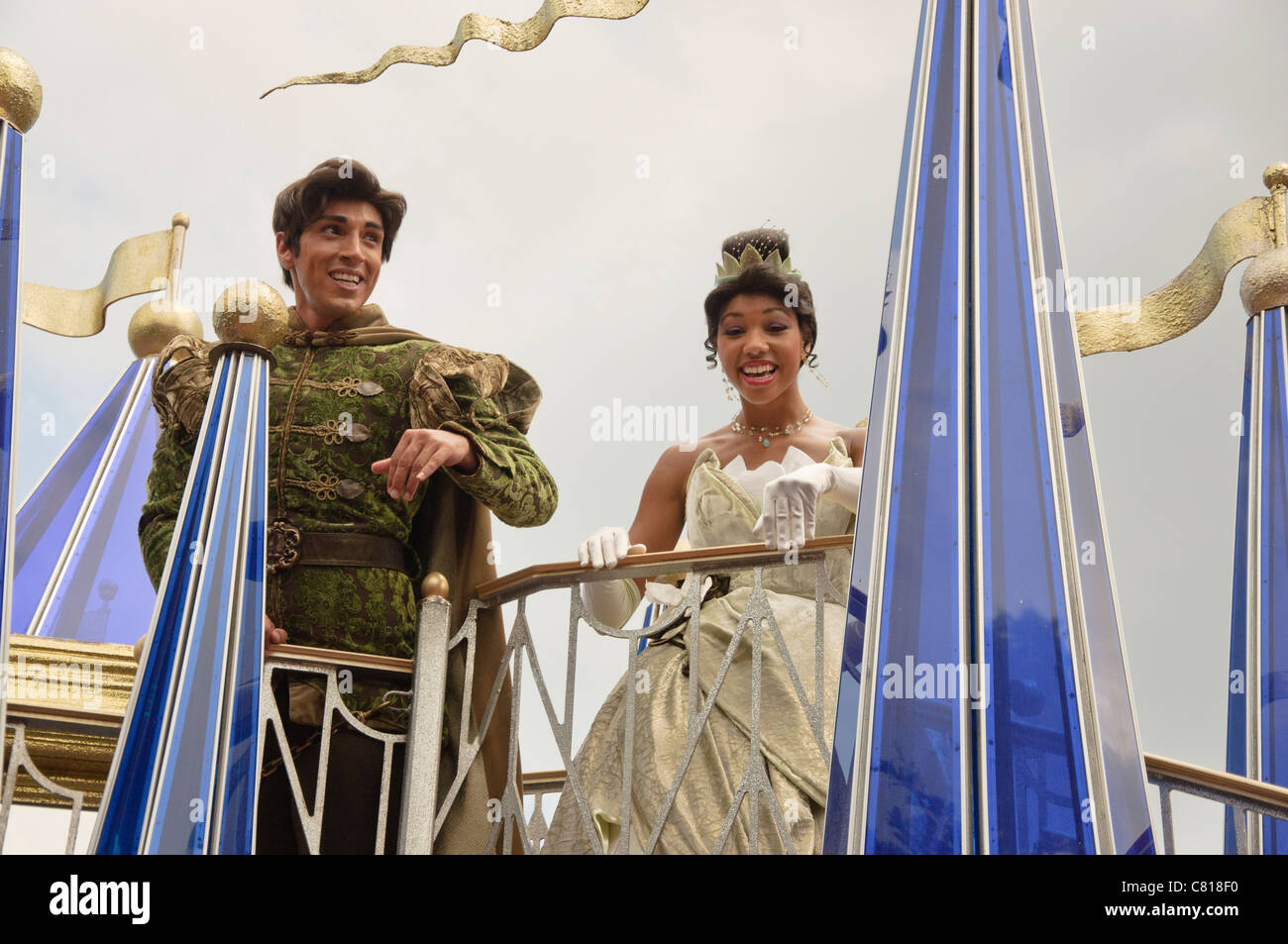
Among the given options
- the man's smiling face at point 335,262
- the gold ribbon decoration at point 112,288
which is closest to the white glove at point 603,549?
the man's smiling face at point 335,262

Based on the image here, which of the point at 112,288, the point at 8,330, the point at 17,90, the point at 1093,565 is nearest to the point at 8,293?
the point at 8,330

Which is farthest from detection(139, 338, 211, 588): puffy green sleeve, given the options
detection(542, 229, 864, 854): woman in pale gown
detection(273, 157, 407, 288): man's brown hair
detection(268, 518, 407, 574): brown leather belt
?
detection(542, 229, 864, 854): woman in pale gown

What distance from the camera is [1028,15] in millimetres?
2209

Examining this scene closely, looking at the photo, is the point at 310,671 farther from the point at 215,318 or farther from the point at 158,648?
the point at 215,318

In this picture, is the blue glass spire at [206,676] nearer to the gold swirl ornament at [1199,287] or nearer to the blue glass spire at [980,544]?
the blue glass spire at [980,544]

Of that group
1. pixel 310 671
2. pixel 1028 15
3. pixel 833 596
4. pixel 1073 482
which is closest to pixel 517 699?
pixel 310 671

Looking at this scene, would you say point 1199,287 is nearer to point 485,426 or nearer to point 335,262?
point 485,426

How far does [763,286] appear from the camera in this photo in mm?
3338

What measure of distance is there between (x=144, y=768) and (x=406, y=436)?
0.78 m

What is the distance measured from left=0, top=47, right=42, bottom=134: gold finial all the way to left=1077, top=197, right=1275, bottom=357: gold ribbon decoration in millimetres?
2069

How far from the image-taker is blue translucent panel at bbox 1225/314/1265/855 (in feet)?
9.37

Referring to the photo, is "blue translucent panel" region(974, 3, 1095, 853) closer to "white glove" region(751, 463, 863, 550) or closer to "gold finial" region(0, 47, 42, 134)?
"white glove" region(751, 463, 863, 550)

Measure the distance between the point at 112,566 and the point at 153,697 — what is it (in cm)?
200
